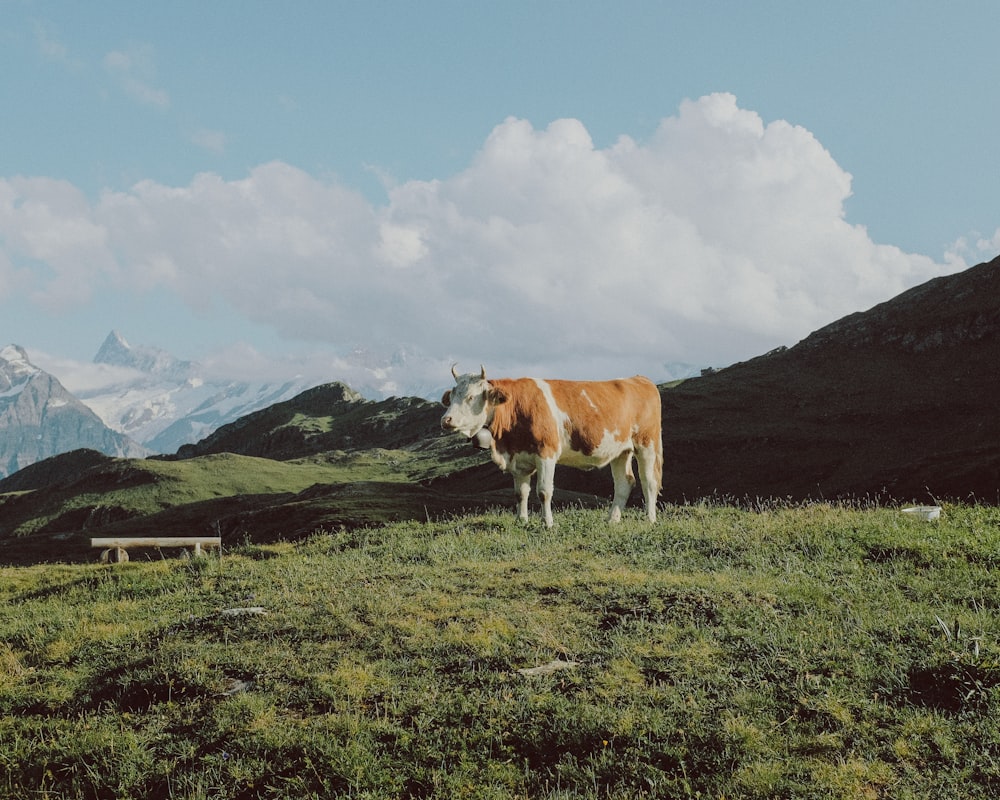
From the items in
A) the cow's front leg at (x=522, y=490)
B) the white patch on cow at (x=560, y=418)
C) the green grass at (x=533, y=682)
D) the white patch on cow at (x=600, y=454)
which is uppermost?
the white patch on cow at (x=560, y=418)

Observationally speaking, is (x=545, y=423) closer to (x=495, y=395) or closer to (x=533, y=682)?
(x=495, y=395)

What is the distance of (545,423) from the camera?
1878 centimetres

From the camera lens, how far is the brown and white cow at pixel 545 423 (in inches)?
725

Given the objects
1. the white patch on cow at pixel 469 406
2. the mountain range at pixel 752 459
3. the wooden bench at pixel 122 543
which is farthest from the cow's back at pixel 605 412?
the mountain range at pixel 752 459

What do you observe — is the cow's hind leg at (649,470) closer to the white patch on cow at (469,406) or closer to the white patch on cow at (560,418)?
the white patch on cow at (560,418)

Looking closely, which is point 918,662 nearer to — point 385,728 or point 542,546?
point 385,728

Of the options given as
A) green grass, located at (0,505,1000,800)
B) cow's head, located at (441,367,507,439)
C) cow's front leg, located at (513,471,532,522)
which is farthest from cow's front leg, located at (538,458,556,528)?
green grass, located at (0,505,1000,800)

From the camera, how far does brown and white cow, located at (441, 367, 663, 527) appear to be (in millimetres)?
18422

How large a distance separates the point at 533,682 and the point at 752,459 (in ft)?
325

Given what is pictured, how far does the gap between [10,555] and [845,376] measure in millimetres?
119086

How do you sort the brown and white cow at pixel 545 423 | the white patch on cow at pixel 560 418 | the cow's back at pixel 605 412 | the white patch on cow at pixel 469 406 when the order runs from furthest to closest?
1. the cow's back at pixel 605 412
2. the white patch on cow at pixel 560 418
3. the brown and white cow at pixel 545 423
4. the white patch on cow at pixel 469 406

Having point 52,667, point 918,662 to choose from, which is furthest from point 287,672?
point 918,662

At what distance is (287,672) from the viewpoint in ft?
32.2

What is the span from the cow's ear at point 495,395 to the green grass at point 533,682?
4499 millimetres
